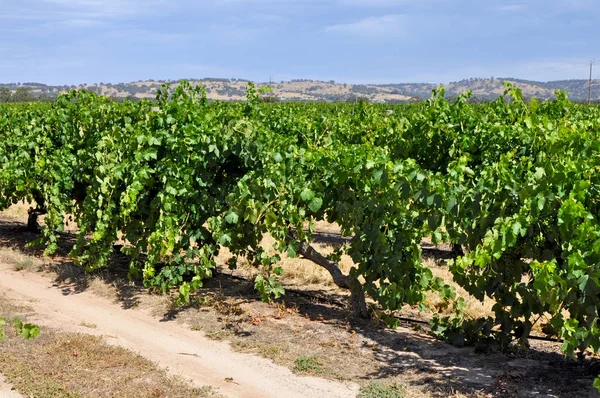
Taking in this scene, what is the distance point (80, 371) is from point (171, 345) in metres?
1.04

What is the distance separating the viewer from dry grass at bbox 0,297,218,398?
17.9ft

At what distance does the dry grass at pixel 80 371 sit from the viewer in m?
5.47

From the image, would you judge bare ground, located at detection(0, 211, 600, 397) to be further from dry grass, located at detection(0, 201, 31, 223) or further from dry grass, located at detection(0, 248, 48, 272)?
dry grass, located at detection(0, 201, 31, 223)

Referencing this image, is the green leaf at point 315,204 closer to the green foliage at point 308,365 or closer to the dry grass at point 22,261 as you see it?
the green foliage at point 308,365

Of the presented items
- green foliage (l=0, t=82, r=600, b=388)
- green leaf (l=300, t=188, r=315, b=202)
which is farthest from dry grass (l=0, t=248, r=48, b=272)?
green leaf (l=300, t=188, r=315, b=202)

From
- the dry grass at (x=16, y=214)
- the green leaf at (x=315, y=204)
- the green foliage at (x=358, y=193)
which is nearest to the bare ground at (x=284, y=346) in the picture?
the green foliage at (x=358, y=193)

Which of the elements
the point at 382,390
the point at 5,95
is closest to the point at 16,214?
the point at 382,390

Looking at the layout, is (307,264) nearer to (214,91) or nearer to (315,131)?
(315,131)

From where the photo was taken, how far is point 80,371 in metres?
5.82

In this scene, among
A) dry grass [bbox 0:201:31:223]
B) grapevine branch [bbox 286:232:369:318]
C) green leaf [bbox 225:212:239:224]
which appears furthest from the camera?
dry grass [bbox 0:201:31:223]

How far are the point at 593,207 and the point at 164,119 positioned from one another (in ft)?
16.7

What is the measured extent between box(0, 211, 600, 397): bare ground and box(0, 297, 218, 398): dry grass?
262 millimetres

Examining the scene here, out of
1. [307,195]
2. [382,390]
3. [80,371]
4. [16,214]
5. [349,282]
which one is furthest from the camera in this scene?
[16,214]

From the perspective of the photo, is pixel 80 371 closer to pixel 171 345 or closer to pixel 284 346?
pixel 171 345
